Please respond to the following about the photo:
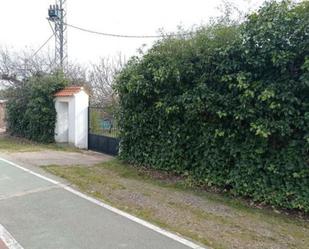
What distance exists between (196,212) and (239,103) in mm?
2172

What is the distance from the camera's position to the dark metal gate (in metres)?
13.2

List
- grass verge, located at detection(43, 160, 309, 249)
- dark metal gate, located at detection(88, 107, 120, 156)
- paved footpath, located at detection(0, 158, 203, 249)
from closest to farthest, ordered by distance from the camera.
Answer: paved footpath, located at detection(0, 158, 203, 249), grass verge, located at detection(43, 160, 309, 249), dark metal gate, located at detection(88, 107, 120, 156)

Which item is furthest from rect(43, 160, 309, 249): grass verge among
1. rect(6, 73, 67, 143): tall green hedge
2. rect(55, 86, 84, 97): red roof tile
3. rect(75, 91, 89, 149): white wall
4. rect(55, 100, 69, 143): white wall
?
rect(6, 73, 67, 143): tall green hedge

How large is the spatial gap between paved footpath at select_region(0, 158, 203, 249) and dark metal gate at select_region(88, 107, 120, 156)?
575 cm

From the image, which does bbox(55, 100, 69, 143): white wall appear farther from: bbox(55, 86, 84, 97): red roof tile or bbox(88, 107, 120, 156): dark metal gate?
bbox(88, 107, 120, 156): dark metal gate

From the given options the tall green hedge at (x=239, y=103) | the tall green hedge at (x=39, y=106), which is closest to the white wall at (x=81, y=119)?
the tall green hedge at (x=39, y=106)

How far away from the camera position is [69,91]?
15.4 meters

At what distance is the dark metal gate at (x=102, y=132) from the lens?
13.2 m

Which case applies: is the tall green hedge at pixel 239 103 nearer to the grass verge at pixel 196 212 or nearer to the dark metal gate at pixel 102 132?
the grass verge at pixel 196 212

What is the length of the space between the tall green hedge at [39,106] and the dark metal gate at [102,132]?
7.75ft

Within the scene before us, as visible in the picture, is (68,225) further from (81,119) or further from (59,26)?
(59,26)

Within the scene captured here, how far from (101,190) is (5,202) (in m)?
1.86

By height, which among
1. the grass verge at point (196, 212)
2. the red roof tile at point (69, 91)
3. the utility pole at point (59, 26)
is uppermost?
the utility pole at point (59, 26)

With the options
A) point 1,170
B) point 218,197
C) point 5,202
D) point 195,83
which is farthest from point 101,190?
point 1,170
